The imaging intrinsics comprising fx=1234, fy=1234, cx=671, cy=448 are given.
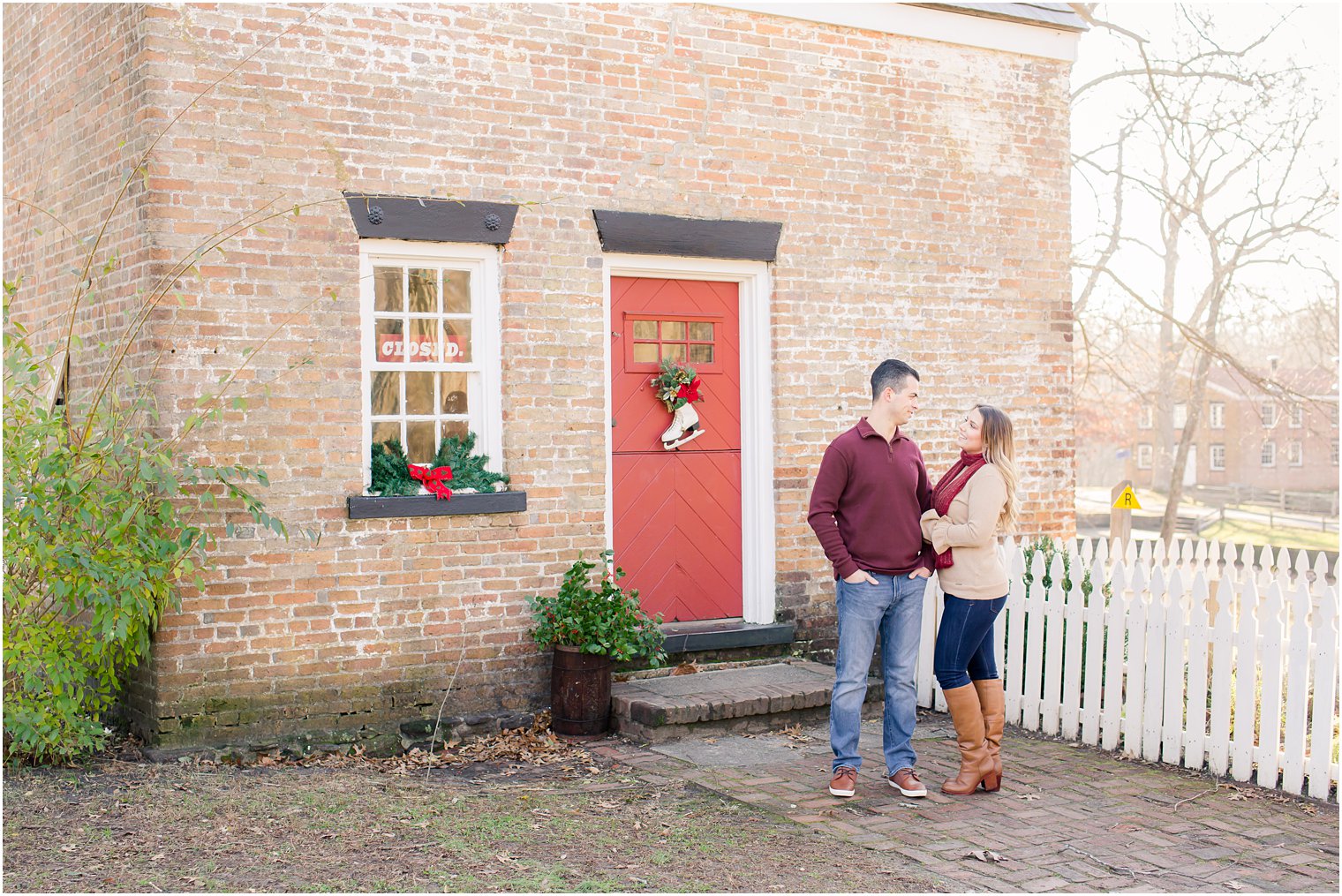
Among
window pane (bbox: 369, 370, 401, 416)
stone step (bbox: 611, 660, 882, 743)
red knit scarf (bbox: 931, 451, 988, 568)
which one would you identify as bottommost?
stone step (bbox: 611, 660, 882, 743)

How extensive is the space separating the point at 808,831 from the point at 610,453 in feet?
11.1

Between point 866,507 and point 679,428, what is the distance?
2610mm

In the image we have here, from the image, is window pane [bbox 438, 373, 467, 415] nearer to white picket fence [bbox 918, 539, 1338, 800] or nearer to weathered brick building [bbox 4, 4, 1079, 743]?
weathered brick building [bbox 4, 4, 1079, 743]

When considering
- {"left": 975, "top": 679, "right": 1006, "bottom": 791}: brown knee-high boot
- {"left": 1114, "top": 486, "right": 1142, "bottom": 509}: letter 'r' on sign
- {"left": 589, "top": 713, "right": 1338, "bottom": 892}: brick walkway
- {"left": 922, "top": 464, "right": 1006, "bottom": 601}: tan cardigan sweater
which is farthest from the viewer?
{"left": 1114, "top": 486, "right": 1142, "bottom": 509}: letter 'r' on sign

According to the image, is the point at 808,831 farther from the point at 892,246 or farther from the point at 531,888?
the point at 892,246

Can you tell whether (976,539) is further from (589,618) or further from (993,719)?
(589,618)

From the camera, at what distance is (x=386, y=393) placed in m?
7.73

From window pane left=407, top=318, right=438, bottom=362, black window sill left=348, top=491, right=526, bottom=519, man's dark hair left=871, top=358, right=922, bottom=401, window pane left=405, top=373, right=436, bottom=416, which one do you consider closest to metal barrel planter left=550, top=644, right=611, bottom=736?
black window sill left=348, top=491, right=526, bottom=519

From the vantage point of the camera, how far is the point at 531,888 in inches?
191

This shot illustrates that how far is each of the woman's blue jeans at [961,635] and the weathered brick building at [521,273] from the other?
2.67 m

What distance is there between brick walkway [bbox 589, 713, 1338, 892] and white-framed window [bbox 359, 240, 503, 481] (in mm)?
2209

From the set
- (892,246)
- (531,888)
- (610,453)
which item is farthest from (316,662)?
(892,246)

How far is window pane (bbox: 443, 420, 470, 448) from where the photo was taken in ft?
25.9

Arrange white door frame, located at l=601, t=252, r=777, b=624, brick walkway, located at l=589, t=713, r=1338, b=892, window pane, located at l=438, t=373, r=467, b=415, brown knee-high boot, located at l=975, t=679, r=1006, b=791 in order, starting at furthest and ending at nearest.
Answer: white door frame, located at l=601, t=252, r=777, b=624, window pane, located at l=438, t=373, r=467, b=415, brown knee-high boot, located at l=975, t=679, r=1006, b=791, brick walkway, located at l=589, t=713, r=1338, b=892
